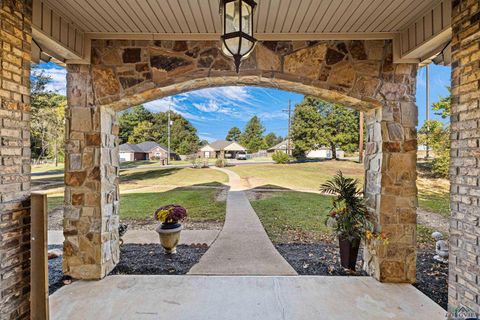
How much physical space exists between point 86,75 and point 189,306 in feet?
9.89

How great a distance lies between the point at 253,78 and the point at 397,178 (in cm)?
221

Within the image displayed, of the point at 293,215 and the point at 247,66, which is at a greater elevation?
the point at 247,66

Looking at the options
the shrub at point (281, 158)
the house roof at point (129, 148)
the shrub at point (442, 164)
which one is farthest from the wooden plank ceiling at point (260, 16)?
the house roof at point (129, 148)

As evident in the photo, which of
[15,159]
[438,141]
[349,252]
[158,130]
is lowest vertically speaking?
[349,252]

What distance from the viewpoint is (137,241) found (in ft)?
15.8

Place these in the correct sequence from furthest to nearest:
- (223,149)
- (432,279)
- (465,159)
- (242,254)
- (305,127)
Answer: (223,149) → (305,127) → (242,254) → (432,279) → (465,159)

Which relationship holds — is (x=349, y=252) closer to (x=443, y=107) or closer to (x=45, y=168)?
(x=443, y=107)

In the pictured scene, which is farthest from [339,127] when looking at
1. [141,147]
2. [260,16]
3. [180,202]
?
[141,147]

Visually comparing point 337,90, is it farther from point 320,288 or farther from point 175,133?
point 175,133

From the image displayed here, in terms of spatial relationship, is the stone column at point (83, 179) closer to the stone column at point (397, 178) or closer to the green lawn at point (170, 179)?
the stone column at point (397, 178)

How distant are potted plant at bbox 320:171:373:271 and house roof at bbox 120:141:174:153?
88.4ft

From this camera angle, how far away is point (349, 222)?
130 inches

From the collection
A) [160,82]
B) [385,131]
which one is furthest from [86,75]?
[385,131]

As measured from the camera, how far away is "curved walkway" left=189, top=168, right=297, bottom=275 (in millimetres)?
3430
